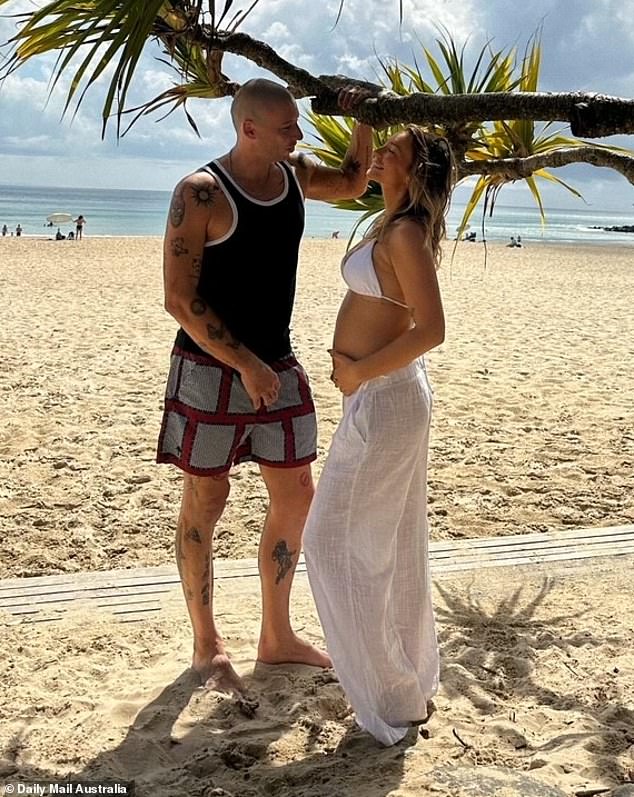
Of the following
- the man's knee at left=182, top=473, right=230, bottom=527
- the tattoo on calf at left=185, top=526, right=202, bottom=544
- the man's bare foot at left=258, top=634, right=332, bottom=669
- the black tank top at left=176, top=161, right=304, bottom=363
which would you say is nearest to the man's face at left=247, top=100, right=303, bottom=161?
the black tank top at left=176, top=161, right=304, bottom=363

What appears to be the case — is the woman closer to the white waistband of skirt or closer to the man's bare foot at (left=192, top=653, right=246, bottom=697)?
the white waistband of skirt

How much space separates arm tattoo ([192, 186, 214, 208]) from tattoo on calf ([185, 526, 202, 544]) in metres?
1.06

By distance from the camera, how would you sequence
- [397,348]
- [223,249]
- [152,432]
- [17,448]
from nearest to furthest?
[397,348] → [223,249] → [17,448] → [152,432]

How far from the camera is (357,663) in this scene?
2.70 metres

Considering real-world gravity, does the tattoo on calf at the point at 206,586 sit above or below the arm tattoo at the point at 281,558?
below

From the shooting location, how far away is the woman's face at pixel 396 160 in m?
2.55

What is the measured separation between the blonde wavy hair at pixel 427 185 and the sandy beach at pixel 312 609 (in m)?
1.50

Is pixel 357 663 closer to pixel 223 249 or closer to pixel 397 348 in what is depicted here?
pixel 397 348

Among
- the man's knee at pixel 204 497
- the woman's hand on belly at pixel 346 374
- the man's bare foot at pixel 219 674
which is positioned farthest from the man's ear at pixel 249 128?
the man's bare foot at pixel 219 674

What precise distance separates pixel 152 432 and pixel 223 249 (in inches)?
151

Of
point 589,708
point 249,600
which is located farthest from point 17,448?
point 589,708

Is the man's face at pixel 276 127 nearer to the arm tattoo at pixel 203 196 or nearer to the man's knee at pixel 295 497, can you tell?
the arm tattoo at pixel 203 196

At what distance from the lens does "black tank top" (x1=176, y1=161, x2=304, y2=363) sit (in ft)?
9.02

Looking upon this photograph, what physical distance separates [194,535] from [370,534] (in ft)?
2.23
